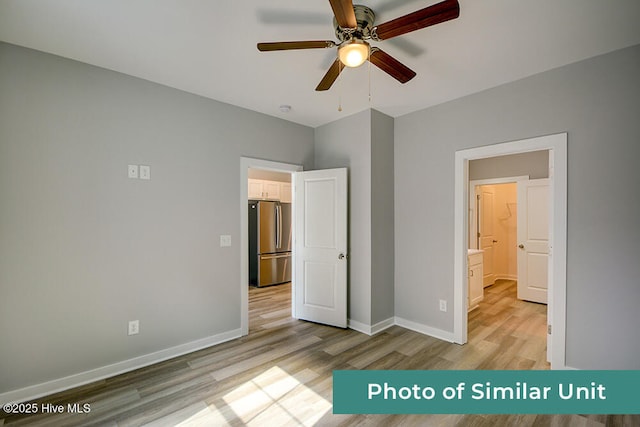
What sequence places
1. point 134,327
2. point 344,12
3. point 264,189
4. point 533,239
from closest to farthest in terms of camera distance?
point 344,12 → point 134,327 → point 533,239 → point 264,189

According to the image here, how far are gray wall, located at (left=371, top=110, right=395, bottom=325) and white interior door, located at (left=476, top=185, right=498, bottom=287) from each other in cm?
298

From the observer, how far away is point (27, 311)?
7.01ft

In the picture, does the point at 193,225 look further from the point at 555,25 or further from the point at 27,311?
the point at 555,25

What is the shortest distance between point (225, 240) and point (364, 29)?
2.44 meters

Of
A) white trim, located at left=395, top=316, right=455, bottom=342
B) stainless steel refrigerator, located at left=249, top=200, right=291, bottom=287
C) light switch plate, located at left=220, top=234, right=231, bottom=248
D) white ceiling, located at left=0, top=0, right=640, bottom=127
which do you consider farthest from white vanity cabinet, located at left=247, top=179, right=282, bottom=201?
white trim, located at left=395, top=316, right=455, bottom=342

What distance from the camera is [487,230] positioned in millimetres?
5859

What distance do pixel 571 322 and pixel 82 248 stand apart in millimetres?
4169

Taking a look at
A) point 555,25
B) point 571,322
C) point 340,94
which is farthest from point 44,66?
point 571,322

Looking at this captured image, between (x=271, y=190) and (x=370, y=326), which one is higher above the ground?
(x=271, y=190)

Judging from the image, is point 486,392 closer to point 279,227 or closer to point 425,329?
point 425,329

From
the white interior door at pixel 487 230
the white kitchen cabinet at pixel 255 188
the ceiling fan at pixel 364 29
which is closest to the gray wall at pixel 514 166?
the white interior door at pixel 487 230

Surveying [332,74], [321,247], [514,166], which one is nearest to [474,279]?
[514,166]

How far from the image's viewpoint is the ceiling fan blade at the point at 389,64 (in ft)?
5.84

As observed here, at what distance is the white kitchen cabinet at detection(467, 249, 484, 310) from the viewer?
4.12 meters
